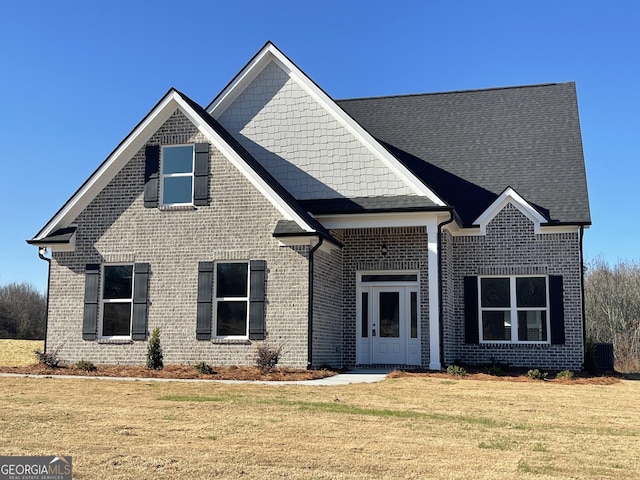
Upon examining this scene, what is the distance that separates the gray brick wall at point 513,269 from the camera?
1845 cm

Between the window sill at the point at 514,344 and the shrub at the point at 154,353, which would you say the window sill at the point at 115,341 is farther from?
the window sill at the point at 514,344

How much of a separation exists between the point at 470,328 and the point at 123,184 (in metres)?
9.79

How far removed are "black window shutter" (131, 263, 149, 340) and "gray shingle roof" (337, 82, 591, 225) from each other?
8188 mm

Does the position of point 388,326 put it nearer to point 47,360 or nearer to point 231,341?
point 231,341

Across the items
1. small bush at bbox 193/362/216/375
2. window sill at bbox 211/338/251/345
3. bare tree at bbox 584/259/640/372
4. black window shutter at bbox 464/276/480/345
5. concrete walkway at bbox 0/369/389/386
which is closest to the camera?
concrete walkway at bbox 0/369/389/386

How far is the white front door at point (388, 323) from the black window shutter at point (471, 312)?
1.50m

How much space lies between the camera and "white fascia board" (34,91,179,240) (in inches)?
703

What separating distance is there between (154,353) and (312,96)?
801cm

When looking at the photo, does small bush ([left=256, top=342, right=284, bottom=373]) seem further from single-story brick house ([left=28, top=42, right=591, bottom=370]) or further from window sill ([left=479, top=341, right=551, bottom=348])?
window sill ([left=479, top=341, right=551, bottom=348])

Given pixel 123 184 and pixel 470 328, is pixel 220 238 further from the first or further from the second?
pixel 470 328

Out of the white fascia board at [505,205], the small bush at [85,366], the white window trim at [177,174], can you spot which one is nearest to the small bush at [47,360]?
the small bush at [85,366]

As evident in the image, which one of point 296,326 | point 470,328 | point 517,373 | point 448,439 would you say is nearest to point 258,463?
point 448,439

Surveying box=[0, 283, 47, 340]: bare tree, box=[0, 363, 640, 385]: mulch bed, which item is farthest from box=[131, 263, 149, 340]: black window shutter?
box=[0, 283, 47, 340]: bare tree

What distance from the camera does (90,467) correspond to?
6.53 metres
